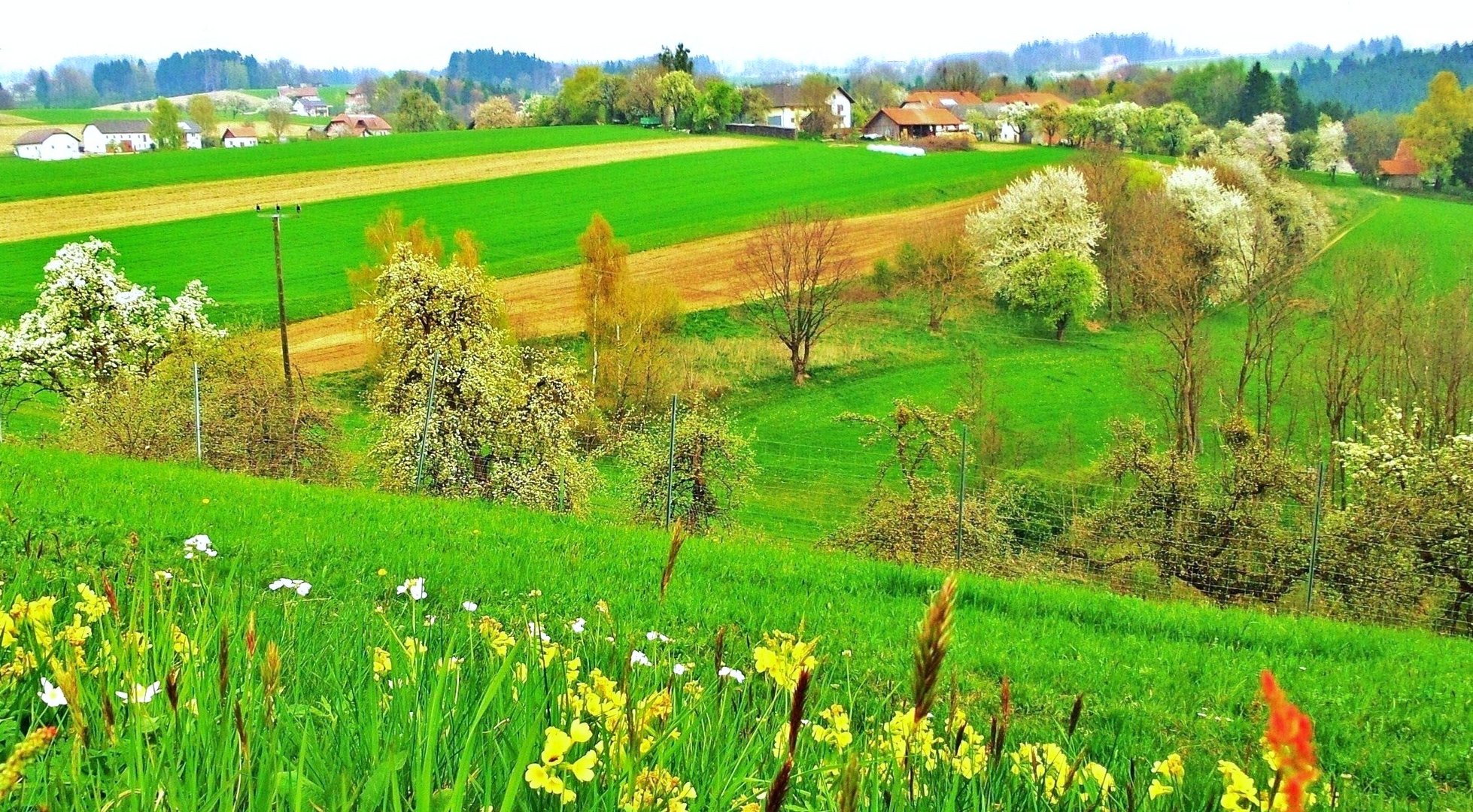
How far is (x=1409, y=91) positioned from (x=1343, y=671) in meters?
190

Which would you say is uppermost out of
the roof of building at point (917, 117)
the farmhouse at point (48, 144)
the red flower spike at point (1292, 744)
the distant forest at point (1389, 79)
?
the distant forest at point (1389, 79)

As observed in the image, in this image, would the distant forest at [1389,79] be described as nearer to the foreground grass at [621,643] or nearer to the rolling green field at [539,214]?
the rolling green field at [539,214]

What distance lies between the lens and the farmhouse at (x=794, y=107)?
124 metres

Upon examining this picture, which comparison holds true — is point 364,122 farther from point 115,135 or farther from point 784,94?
point 784,94

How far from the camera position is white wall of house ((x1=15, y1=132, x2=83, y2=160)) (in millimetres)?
98250

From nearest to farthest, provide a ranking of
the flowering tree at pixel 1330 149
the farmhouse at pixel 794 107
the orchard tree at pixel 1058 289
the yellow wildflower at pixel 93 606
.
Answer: the yellow wildflower at pixel 93 606
the orchard tree at pixel 1058 289
the flowering tree at pixel 1330 149
the farmhouse at pixel 794 107

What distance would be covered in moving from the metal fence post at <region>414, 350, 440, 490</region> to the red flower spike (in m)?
15.1

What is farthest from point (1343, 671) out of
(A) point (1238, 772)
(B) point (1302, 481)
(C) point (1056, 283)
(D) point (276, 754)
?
(C) point (1056, 283)

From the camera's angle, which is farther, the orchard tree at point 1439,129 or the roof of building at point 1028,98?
the roof of building at point 1028,98

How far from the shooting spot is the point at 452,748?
6.60 ft

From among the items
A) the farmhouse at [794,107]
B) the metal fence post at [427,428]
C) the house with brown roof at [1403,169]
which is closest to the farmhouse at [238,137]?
the farmhouse at [794,107]

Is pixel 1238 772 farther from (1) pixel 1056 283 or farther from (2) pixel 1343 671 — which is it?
(1) pixel 1056 283

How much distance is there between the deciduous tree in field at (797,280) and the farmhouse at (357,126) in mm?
98599

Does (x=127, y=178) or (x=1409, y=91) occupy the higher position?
(x=1409, y=91)
